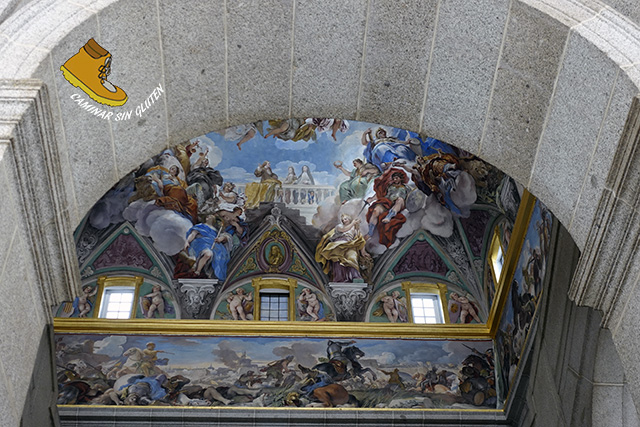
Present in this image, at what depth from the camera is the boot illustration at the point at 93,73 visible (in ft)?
16.9

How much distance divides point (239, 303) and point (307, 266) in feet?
5.11

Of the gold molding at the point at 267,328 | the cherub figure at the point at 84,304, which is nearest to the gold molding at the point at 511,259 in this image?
the gold molding at the point at 267,328

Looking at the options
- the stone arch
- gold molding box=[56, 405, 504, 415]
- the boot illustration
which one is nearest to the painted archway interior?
gold molding box=[56, 405, 504, 415]

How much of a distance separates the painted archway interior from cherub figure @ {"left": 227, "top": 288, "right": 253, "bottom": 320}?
4 cm

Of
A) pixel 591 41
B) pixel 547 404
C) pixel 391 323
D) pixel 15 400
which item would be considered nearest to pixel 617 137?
pixel 591 41

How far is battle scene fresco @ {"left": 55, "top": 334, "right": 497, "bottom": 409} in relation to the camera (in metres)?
13.1

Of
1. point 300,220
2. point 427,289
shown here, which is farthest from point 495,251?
point 300,220

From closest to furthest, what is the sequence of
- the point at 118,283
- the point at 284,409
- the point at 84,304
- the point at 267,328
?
1. the point at 284,409
2. the point at 267,328
3. the point at 84,304
4. the point at 118,283

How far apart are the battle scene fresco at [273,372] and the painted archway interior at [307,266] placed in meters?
0.03

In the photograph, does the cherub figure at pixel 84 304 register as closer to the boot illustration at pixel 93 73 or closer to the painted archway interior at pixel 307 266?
the painted archway interior at pixel 307 266

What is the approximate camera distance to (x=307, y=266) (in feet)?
51.0

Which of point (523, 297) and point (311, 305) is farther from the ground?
point (311, 305)

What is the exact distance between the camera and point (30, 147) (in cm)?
466

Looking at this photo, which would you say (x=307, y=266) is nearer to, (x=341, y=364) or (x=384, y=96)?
(x=341, y=364)
